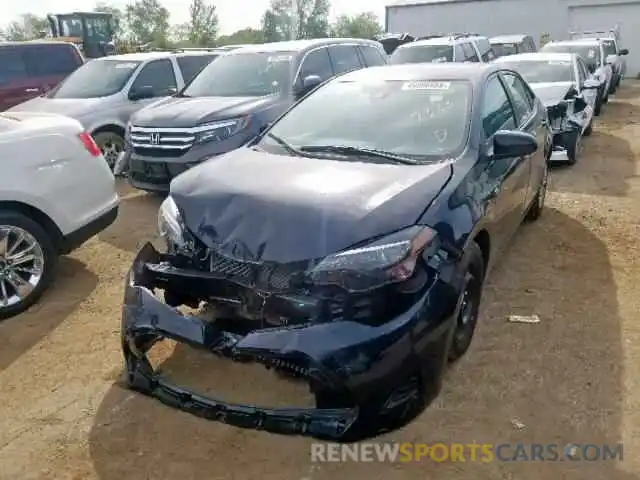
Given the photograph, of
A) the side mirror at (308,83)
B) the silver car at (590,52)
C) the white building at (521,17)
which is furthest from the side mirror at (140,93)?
the white building at (521,17)

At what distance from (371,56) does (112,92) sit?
12.7 ft

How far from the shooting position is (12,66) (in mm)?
9977

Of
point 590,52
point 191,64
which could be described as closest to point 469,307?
point 191,64

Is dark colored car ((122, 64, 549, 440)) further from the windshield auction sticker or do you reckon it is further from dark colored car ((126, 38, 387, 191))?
dark colored car ((126, 38, 387, 191))

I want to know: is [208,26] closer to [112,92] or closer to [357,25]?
[357,25]

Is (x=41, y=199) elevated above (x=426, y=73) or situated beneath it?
situated beneath

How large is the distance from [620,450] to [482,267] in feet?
3.89

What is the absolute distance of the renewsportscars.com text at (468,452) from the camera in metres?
2.77

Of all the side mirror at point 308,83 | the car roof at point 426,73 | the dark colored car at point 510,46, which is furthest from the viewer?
the dark colored car at point 510,46

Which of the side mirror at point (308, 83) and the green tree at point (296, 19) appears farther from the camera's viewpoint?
the green tree at point (296, 19)

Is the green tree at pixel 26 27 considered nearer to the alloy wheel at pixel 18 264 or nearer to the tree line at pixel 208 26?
the tree line at pixel 208 26

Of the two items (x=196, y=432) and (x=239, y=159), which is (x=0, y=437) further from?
(x=239, y=159)

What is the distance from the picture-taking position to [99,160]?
490 cm

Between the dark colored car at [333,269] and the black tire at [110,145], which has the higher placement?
the dark colored car at [333,269]
